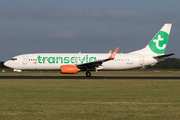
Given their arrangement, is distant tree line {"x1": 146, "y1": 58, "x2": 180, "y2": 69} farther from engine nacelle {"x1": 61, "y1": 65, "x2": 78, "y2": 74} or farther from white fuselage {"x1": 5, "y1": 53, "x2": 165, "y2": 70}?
engine nacelle {"x1": 61, "y1": 65, "x2": 78, "y2": 74}

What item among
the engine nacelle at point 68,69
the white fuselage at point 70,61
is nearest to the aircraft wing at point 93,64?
the white fuselage at point 70,61

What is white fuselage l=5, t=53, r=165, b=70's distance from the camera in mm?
38938

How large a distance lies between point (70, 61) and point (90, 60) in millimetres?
3014

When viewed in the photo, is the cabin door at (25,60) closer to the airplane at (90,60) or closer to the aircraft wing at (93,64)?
the airplane at (90,60)

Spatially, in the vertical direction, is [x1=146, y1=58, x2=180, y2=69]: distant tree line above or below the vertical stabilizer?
below

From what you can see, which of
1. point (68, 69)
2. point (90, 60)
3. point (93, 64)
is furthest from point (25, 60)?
point (93, 64)

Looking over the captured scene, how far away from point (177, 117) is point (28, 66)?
3269cm

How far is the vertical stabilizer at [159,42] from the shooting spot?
41438mm

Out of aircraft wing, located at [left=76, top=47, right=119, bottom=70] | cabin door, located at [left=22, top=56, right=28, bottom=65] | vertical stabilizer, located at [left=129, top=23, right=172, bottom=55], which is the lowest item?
aircraft wing, located at [left=76, top=47, right=119, bottom=70]

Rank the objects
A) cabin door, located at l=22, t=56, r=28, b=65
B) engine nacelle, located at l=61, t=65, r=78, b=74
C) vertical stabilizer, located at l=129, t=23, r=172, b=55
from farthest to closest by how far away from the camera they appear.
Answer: vertical stabilizer, located at l=129, t=23, r=172, b=55 < cabin door, located at l=22, t=56, r=28, b=65 < engine nacelle, located at l=61, t=65, r=78, b=74

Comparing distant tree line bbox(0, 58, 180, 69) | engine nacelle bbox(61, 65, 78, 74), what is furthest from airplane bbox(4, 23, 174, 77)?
distant tree line bbox(0, 58, 180, 69)

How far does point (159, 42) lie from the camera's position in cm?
4150

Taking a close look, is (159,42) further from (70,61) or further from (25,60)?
(25,60)

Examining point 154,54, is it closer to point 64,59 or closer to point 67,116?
point 64,59
